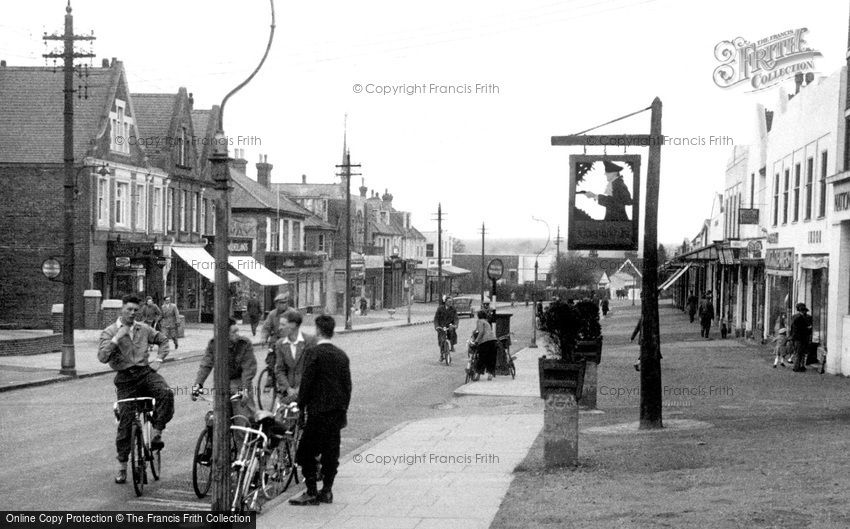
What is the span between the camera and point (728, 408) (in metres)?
18.4

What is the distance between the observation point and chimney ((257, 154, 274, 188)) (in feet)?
229

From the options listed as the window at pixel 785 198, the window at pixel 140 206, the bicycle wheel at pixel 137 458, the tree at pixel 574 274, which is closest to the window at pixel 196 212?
the window at pixel 140 206

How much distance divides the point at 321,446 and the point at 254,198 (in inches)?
2049

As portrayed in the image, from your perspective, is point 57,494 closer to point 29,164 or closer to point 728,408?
point 728,408

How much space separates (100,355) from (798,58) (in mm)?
31386

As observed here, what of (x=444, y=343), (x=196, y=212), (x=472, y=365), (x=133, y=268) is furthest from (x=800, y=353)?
(x=196, y=212)

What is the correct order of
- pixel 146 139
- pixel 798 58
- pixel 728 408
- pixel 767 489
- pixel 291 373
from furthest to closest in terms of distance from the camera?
pixel 146 139, pixel 798 58, pixel 728 408, pixel 291 373, pixel 767 489

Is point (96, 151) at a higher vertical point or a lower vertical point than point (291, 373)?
higher

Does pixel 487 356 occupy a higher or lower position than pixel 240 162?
lower

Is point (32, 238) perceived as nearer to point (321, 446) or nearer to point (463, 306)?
point (463, 306)

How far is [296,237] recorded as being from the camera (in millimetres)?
68188

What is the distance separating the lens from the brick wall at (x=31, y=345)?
30.0 meters

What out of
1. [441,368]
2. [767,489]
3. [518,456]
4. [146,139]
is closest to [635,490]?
[767,489]

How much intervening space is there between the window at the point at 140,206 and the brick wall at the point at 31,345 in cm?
1423
